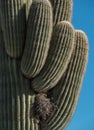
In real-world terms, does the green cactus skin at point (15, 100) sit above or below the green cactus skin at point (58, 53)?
below

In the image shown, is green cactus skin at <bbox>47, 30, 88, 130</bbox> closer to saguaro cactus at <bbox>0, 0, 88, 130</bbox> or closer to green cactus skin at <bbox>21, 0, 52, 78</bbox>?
saguaro cactus at <bbox>0, 0, 88, 130</bbox>

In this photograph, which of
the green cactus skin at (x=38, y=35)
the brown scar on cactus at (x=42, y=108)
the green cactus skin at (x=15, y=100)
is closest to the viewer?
the green cactus skin at (x=38, y=35)

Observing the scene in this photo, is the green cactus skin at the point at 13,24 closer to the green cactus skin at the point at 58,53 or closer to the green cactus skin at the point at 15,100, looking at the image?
the green cactus skin at the point at 15,100

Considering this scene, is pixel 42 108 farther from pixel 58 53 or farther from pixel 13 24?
pixel 13 24

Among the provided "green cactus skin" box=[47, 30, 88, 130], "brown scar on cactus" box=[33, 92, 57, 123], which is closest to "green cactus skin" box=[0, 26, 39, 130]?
"brown scar on cactus" box=[33, 92, 57, 123]

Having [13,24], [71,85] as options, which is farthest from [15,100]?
[13,24]

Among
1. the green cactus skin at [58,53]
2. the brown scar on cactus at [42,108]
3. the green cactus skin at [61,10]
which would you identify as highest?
the green cactus skin at [61,10]

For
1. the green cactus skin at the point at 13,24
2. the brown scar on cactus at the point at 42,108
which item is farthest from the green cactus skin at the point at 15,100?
the green cactus skin at the point at 13,24
